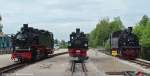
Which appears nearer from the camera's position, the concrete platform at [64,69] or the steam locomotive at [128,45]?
the concrete platform at [64,69]

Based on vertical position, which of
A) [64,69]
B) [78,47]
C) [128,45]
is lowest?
[64,69]

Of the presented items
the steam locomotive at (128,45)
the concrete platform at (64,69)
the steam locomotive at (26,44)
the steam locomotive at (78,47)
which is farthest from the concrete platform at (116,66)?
the steam locomotive at (128,45)

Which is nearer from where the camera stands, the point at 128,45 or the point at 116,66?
the point at 116,66

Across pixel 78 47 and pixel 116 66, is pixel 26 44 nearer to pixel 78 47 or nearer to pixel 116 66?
pixel 78 47

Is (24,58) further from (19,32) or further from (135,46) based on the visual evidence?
(135,46)

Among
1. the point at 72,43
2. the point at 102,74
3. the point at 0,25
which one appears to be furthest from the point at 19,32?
the point at 0,25

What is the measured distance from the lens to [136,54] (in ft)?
159

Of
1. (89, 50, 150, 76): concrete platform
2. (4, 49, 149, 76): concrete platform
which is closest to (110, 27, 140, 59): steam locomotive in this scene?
(89, 50, 150, 76): concrete platform

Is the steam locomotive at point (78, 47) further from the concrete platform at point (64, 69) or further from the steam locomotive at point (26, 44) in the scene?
the concrete platform at point (64, 69)

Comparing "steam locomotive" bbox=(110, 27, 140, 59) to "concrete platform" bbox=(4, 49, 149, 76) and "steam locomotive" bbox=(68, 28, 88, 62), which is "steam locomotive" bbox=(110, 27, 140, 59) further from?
"concrete platform" bbox=(4, 49, 149, 76)

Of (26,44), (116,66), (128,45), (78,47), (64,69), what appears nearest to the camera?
(64,69)

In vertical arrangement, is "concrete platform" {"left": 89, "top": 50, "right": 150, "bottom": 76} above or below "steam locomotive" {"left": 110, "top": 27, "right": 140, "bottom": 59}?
below

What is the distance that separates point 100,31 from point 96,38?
3609 millimetres

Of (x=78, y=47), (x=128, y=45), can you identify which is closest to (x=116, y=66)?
(x=78, y=47)
